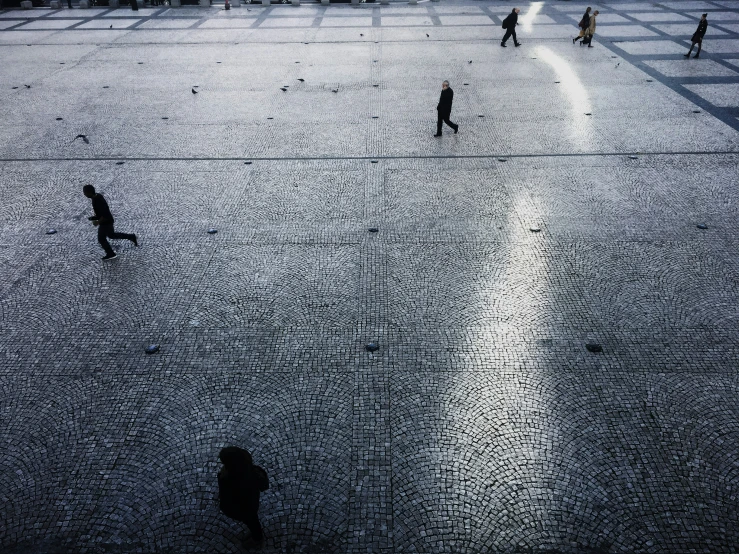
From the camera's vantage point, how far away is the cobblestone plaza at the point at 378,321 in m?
4.82

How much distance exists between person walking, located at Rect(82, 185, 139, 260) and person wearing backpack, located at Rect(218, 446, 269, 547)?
17.9 feet

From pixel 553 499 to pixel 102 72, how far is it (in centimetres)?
1879

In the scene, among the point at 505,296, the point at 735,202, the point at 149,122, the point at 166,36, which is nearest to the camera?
the point at 505,296

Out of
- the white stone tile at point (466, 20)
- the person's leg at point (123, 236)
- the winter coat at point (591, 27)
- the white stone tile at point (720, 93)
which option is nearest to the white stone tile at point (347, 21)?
the white stone tile at point (466, 20)

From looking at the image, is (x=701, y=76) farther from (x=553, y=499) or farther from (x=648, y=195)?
(x=553, y=499)

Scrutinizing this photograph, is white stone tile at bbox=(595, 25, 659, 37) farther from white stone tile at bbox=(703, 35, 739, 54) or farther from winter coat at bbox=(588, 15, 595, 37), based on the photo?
winter coat at bbox=(588, 15, 595, 37)

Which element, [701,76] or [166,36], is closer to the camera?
[701,76]

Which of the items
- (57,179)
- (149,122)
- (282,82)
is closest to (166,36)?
(282,82)

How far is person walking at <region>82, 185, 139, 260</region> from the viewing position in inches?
314

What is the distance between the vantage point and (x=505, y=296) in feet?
24.4

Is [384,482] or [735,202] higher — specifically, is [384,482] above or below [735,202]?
below

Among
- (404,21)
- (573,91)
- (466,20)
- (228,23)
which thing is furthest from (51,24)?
(573,91)

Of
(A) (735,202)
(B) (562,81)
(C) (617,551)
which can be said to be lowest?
(C) (617,551)

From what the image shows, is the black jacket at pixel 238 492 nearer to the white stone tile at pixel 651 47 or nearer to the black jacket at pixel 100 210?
the black jacket at pixel 100 210
